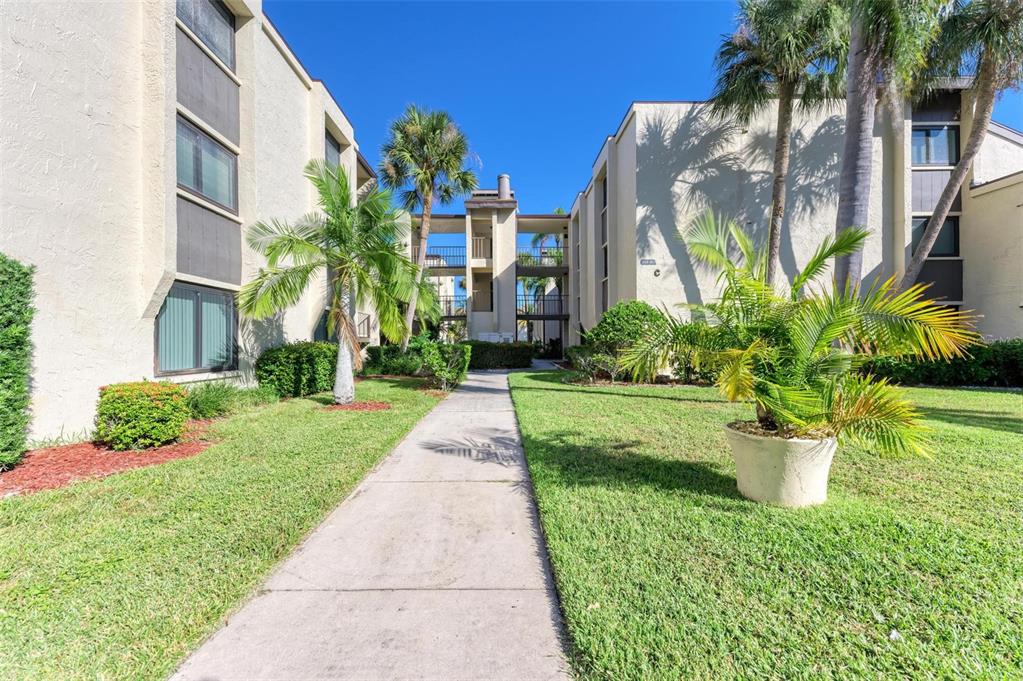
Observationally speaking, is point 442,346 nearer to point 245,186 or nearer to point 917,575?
point 245,186

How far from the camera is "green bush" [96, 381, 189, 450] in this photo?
5.64m

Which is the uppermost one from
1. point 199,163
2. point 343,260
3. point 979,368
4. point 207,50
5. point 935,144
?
point 935,144

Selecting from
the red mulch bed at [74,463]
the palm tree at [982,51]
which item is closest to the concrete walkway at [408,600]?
the red mulch bed at [74,463]

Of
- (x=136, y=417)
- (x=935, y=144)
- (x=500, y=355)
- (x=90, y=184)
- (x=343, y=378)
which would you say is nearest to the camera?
(x=136, y=417)

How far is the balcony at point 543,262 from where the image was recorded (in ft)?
80.3

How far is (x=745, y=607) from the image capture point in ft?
7.92

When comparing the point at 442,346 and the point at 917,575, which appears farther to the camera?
the point at 442,346

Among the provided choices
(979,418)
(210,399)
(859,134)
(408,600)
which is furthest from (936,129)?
(210,399)

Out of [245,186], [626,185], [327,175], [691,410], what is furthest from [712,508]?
[626,185]

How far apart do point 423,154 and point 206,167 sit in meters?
8.03

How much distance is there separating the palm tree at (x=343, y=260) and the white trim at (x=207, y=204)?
41 centimetres

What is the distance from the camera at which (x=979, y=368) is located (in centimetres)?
1156

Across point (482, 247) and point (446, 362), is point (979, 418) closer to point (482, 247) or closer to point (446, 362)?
point (446, 362)

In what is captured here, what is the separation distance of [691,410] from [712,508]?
5202mm
